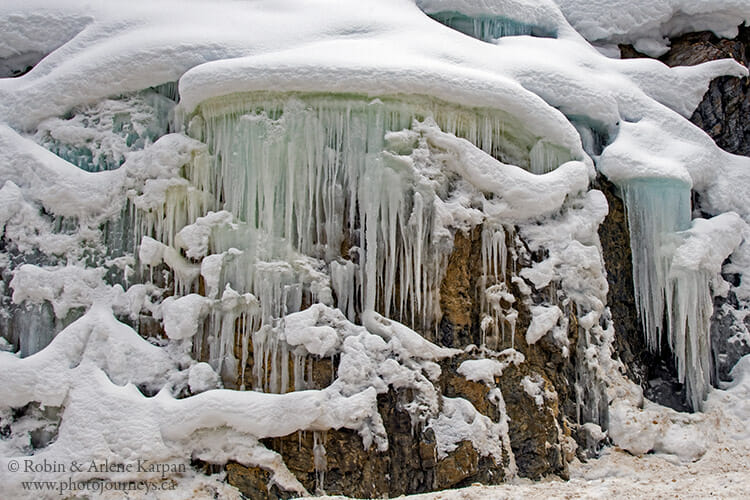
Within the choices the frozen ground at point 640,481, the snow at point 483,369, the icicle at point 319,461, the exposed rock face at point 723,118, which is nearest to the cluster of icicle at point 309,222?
the snow at point 483,369

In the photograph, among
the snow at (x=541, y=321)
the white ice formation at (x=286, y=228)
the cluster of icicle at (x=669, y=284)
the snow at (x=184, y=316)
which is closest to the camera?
the white ice formation at (x=286, y=228)

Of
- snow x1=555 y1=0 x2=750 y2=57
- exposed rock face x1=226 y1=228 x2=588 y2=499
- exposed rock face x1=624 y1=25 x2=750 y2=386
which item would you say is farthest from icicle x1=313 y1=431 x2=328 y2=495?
snow x1=555 y1=0 x2=750 y2=57

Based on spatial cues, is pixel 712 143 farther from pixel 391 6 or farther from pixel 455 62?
pixel 391 6

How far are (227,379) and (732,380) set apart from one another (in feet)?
17.1

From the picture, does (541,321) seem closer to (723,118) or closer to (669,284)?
(669,284)

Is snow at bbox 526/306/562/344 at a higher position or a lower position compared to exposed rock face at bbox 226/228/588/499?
higher

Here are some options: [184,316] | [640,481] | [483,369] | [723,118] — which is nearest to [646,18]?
[723,118]

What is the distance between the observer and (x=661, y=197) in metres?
8.14

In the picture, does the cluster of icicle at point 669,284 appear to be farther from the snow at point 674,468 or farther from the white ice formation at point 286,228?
the snow at point 674,468

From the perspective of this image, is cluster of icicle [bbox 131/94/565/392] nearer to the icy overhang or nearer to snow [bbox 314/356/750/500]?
the icy overhang

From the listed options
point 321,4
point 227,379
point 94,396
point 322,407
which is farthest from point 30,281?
point 321,4

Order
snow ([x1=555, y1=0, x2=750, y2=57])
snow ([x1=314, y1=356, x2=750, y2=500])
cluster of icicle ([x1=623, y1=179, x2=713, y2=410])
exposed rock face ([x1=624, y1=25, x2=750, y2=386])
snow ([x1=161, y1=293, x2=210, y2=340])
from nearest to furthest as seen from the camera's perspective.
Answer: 1. snow ([x1=314, y1=356, x2=750, y2=500])
2. snow ([x1=161, y1=293, x2=210, y2=340])
3. cluster of icicle ([x1=623, y1=179, x2=713, y2=410])
4. exposed rock face ([x1=624, y1=25, x2=750, y2=386])
5. snow ([x1=555, y1=0, x2=750, y2=57])

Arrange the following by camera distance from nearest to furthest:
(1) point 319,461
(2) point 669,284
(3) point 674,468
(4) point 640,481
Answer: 1. (4) point 640,481
2. (1) point 319,461
3. (3) point 674,468
4. (2) point 669,284

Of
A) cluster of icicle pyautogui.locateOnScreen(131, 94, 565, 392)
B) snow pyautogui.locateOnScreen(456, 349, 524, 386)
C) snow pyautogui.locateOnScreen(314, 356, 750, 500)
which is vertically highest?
cluster of icicle pyautogui.locateOnScreen(131, 94, 565, 392)
